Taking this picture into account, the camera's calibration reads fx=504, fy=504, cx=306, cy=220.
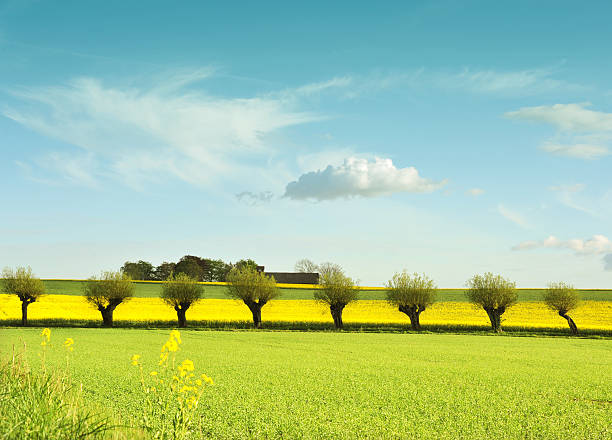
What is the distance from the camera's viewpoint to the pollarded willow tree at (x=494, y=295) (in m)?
56.0

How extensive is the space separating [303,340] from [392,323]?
728 inches

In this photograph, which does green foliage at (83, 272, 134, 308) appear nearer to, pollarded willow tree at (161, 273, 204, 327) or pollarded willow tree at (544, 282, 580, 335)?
pollarded willow tree at (161, 273, 204, 327)

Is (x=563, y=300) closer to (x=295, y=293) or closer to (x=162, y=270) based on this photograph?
(x=295, y=293)

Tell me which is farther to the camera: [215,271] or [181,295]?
[215,271]

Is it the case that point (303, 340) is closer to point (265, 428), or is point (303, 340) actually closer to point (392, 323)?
point (392, 323)

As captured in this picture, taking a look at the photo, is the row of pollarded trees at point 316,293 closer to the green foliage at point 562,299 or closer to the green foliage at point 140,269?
the green foliage at point 562,299

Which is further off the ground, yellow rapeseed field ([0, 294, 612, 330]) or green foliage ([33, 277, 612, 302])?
green foliage ([33, 277, 612, 302])

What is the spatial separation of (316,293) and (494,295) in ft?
66.4

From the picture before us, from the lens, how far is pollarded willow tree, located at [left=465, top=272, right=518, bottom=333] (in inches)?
2205

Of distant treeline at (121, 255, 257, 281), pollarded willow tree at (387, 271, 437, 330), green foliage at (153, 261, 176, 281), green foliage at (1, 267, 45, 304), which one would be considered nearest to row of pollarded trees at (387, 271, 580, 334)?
pollarded willow tree at (387, 271, 437, 330)

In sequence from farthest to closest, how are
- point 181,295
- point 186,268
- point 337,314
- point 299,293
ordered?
point 186,268 < point 299,293 < point 181,295 < point 337,314

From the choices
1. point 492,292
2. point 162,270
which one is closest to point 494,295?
point 492,292

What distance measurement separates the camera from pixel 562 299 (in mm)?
55438

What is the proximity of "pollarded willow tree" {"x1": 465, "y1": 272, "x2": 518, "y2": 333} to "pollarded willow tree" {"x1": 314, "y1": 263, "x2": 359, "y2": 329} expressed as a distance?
1397 cm
